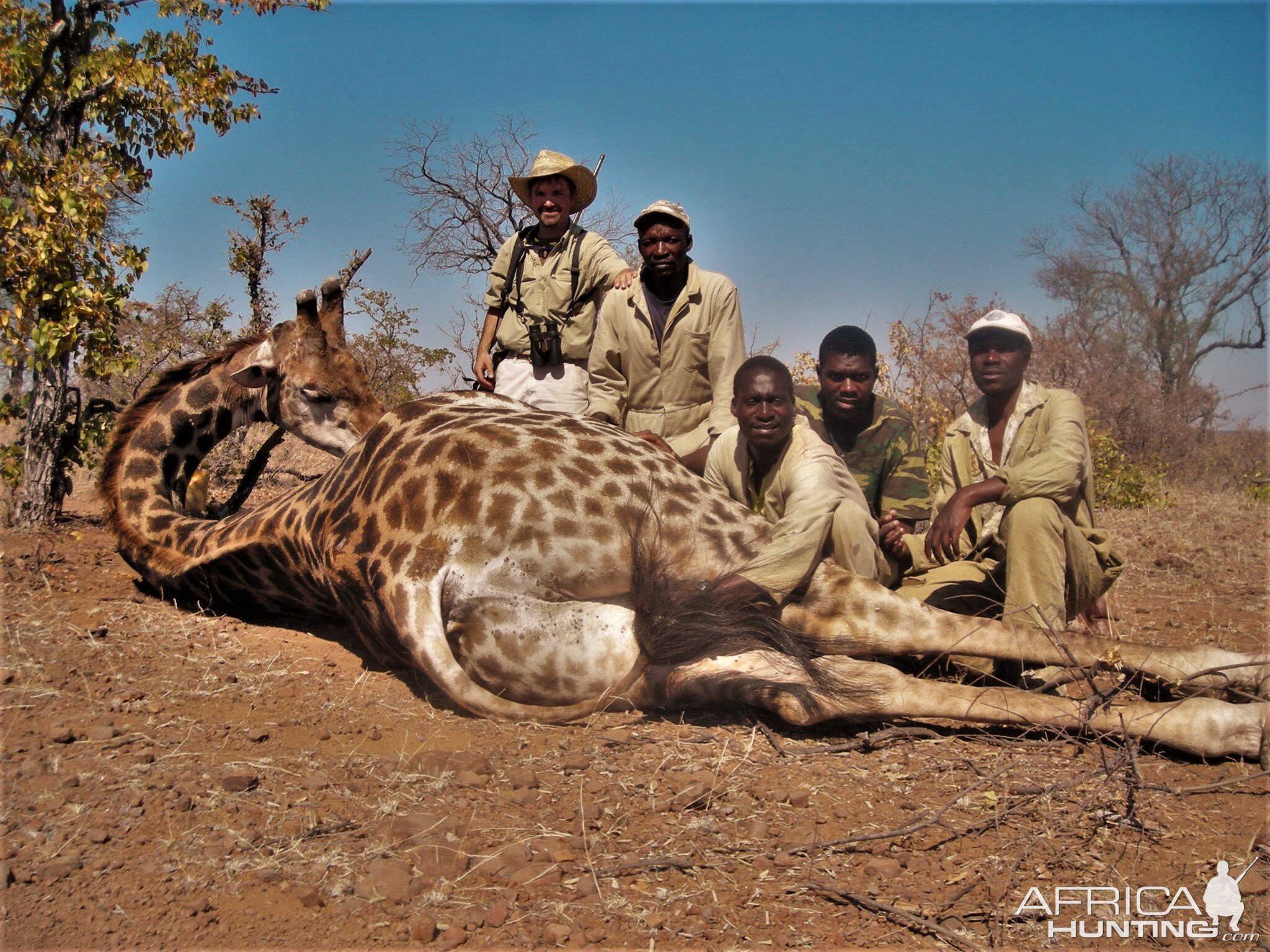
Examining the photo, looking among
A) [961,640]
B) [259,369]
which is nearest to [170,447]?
[259,369]

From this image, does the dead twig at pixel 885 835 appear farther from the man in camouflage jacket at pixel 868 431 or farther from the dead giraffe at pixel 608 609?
the man in camouflage jacket at pixel 868 431

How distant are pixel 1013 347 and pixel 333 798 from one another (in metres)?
3.27

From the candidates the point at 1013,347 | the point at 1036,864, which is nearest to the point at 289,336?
the point at 1013,347

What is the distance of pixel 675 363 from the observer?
17.0 feet

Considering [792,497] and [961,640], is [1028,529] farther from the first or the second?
[792,497]

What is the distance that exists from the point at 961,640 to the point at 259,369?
3.80 metres

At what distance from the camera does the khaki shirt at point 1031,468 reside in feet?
12.7

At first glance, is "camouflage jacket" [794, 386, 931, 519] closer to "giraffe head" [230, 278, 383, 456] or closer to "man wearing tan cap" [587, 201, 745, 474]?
"man wearing tan cap" [587, 201, 745, 474]

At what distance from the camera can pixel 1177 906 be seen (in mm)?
2273

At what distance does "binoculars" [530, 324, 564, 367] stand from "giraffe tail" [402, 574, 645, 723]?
8.79 feet

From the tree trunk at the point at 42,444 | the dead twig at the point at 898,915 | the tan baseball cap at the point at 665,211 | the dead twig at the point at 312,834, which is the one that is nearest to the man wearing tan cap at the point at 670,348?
the tan baseball cap at the point at 665,211

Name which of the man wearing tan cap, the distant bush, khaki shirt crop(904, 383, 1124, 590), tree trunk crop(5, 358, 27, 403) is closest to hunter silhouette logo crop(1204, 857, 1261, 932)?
khaki shirt crop(904, 383, 1124, 590)

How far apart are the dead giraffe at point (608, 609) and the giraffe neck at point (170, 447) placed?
897mm

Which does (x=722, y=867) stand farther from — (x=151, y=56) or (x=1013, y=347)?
(x=151, y=56)
